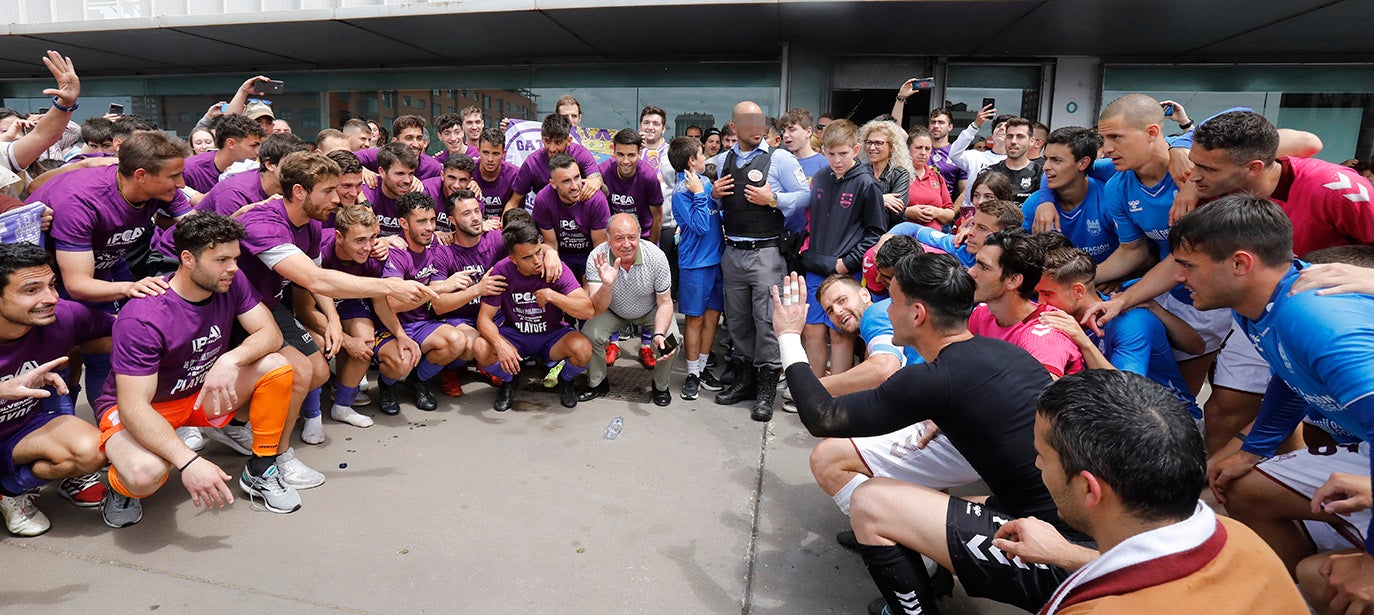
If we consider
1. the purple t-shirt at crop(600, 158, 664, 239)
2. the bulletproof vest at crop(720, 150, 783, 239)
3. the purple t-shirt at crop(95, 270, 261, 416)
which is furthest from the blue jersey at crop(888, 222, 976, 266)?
the purple t-shirt at crop(95, 270, 261, 416)

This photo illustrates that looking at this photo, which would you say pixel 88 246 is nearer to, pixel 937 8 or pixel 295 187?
pixel 295 187

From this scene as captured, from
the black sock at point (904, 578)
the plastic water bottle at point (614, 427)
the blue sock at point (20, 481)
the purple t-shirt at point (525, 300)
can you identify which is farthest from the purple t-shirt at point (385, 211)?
the black sock at point (904, 578)

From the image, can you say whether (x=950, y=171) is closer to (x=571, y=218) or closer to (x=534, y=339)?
(x=571, y=218)

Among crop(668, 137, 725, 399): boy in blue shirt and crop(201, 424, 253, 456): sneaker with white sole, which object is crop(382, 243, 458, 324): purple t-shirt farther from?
crop(668, 137, 725, 399): boy in blue shirt

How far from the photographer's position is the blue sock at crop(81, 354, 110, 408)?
11.7 ft

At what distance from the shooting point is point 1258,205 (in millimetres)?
2051

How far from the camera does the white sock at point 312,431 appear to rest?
13.0 feet

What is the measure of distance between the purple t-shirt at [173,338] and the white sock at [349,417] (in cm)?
102

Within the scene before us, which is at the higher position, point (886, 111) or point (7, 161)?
point (886, 111)

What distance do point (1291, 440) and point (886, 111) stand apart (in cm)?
898

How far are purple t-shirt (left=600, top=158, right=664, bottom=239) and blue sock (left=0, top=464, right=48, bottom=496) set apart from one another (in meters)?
3.62

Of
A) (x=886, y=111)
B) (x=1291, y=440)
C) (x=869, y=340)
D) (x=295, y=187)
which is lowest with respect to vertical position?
(x=1291, y=440)

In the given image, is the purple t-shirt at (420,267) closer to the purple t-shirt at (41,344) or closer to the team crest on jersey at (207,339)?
the team crest on jersey at (207,339)

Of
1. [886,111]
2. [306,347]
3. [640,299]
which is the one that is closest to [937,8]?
[886,111]
